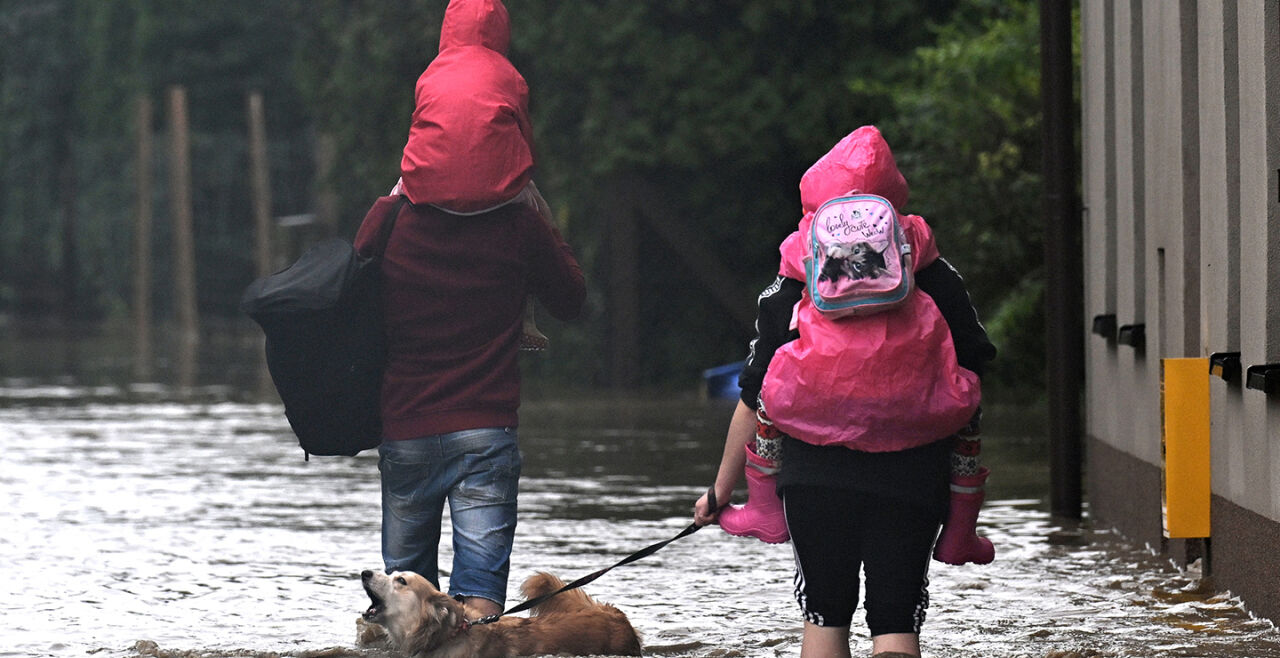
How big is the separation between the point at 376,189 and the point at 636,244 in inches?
219

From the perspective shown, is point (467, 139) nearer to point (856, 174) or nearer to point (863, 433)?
point (856, 174)

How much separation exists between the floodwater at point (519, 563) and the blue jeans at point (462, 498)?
2.63ft

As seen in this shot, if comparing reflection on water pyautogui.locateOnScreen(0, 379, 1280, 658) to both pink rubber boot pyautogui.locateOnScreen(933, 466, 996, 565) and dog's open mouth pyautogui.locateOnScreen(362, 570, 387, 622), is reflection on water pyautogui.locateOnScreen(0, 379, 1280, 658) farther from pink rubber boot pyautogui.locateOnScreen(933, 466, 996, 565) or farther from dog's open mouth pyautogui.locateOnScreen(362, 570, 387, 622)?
pink rubber boot pyautogui.locateOnScreen(933, 466, 996, 565)

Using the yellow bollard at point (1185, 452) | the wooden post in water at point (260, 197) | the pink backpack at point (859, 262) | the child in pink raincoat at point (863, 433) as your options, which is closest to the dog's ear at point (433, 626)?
the child in pink raincoat at point (863, 433)

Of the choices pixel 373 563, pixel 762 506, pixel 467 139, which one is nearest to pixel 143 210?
pixel 373 563

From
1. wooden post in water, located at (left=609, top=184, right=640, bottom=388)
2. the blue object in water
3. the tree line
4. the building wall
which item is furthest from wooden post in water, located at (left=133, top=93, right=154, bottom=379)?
the building wall

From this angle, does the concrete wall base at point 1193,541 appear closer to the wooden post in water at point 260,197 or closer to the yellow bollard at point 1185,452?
the yellow bollard at point 1185,452

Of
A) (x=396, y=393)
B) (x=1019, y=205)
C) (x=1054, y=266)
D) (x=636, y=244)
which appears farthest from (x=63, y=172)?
(x=396, y=393)

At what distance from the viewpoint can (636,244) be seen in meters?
25.2

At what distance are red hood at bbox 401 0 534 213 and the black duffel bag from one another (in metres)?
0.17

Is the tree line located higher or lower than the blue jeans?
higher

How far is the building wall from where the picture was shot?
7.62 m

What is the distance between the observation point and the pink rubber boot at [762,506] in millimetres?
5449

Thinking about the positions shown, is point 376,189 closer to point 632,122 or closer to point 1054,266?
point 632,122
